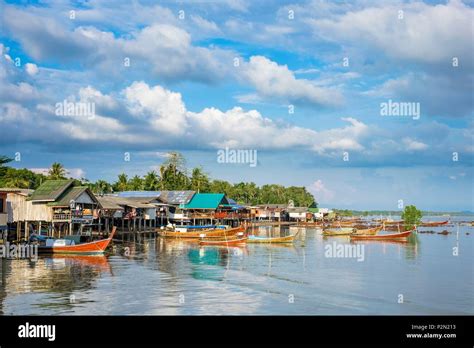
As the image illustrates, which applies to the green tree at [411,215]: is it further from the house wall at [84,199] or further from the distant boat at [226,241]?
the house wall at [84,199]

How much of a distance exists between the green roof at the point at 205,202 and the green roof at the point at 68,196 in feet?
75.8

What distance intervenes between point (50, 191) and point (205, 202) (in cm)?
2675

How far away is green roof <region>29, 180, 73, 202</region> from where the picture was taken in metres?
42.3

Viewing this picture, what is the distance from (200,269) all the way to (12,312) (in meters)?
13.4

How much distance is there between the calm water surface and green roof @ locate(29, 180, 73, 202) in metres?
8.98

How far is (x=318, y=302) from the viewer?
20594 mm

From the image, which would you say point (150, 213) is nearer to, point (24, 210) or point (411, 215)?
point (24, 210)

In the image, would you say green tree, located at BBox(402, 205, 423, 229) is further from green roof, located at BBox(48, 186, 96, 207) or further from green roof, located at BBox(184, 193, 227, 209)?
green roof, located at BBox(48, 186, 96, 207)

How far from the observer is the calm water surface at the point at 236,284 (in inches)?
766

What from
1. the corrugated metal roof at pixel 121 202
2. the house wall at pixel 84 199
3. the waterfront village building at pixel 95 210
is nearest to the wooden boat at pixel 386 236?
the waterfront village building at pixel 95 210

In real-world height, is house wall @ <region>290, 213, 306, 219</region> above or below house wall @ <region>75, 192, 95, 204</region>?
below

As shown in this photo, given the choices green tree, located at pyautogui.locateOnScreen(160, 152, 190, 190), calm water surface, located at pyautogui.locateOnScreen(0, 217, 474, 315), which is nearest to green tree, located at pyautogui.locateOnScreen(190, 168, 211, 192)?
green tree, located at pyautogui.locateOnScreen(160, 152, 190, 190)

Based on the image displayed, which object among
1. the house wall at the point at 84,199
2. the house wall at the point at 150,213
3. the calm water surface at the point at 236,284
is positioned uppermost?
the house wall at the point at 84,199

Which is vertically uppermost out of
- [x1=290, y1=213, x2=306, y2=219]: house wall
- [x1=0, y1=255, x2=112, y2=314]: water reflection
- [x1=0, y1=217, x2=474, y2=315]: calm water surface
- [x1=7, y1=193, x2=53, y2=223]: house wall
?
[x1=7, y1=193, x2=53, y2=223]: house wall
